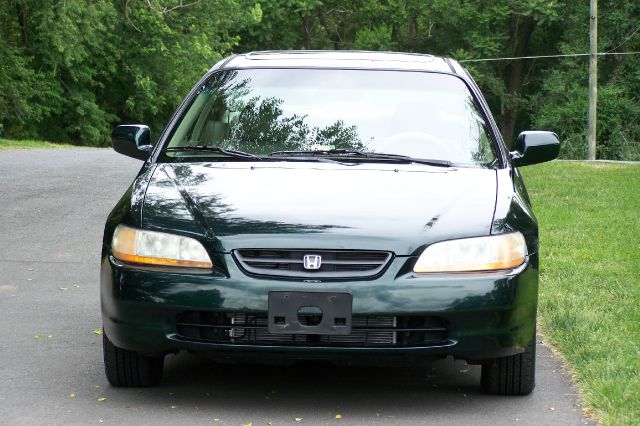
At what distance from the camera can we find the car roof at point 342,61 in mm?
6641

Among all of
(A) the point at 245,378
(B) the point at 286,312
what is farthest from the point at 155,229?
(A) the point at 245,378

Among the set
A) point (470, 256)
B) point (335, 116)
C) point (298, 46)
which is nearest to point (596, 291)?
point (335, 116)

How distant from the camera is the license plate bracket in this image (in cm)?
488

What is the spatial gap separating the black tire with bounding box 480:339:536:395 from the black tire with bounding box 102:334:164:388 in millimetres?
1451

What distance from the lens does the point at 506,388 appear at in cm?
552

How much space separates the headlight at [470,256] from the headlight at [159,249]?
88 cm

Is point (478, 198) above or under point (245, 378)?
above

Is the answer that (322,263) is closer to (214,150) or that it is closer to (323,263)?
(323,263)

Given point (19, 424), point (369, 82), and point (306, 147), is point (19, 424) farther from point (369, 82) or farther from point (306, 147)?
point (369, 82)

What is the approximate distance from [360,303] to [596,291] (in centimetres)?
388

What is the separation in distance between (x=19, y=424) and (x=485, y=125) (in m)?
2.75

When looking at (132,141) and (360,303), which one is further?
(132,141)

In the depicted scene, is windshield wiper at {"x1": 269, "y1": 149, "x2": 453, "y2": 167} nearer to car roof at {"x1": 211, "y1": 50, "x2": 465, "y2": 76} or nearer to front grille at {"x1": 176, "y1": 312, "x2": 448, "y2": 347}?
car roof at {"x1": 211, "y1": 50, "x2": 465, "y2": 76}

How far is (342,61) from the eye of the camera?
6.70 metres
